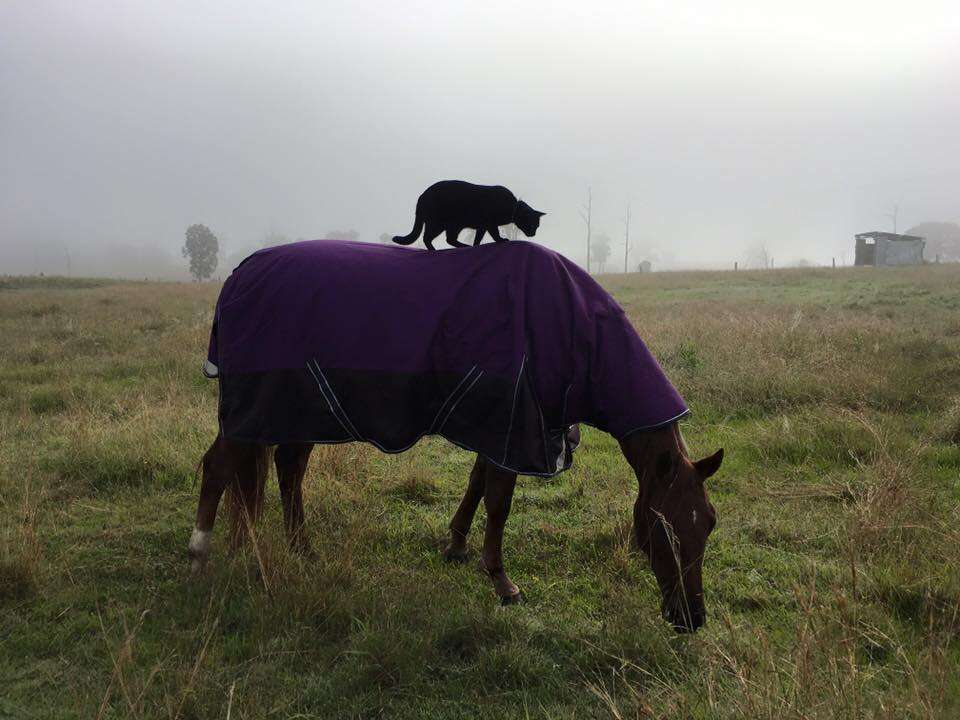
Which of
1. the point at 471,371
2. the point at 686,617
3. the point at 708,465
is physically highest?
the point at 471,371

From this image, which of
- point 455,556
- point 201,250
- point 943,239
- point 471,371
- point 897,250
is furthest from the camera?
point 943,239

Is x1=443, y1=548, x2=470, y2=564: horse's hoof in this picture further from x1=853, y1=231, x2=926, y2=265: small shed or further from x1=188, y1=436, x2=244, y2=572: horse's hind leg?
x1=853, y1=231, x2=926, y2=265: small shed

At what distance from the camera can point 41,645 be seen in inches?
127

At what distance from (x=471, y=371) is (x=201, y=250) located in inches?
4483

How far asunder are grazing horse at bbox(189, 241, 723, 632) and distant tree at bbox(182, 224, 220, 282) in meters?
112

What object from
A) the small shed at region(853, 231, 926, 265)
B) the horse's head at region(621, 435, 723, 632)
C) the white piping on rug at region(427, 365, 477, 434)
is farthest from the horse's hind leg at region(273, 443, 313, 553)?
the small shed at region(853, 231, 926, 265)

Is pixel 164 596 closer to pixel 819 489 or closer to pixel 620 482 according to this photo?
pixel 620 482

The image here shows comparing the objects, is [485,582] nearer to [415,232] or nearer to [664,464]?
[664,464]

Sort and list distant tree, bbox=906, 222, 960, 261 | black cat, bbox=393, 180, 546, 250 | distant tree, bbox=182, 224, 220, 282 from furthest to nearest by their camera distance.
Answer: distant tree, bbox=906, 222, 960, 261 → distant tree, bbox=182, 224, 220, 282 → black cat, bbox=393, 180, 546, 250

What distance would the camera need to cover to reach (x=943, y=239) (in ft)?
543

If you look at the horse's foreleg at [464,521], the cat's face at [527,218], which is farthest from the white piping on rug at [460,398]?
the cat's face at [527,218]

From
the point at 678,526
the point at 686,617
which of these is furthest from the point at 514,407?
the point at 686,617

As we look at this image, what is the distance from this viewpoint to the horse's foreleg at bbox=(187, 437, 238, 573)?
12.9 ft

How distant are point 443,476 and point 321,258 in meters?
2.78
